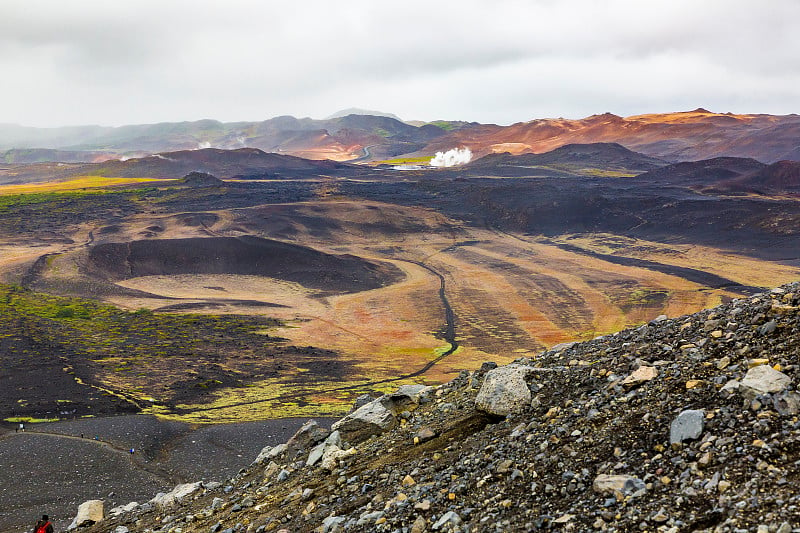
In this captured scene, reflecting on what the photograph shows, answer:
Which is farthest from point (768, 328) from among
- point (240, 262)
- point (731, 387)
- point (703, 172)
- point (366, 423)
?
point (703, 172)

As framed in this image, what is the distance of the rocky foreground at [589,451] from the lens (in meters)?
5.73

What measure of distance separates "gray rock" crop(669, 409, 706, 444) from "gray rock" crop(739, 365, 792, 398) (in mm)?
551

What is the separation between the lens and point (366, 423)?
471 inches

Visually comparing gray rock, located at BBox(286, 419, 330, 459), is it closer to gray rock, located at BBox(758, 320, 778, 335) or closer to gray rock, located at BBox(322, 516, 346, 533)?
gray rock, located at BBox(322, 516, 346, 533)

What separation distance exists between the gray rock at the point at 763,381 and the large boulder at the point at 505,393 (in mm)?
3396

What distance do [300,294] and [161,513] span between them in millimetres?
51199

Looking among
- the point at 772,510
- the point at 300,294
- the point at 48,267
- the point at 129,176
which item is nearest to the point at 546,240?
the point at 300,294

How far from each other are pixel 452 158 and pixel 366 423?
184 meters

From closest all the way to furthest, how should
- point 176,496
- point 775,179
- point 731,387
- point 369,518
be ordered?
point 731,387 → point 369,518 → point 176,496 → point 775,179

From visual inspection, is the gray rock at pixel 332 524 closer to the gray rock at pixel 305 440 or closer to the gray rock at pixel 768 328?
the gray rock at pixel 305 440

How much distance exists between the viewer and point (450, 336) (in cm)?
4834

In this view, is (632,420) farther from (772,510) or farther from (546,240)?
(546,240)

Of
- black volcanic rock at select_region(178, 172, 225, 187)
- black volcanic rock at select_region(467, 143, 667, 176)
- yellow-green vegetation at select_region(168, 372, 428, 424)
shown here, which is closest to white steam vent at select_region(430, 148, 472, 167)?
black volcanic rock at select_region(467, 143, 667, 176)

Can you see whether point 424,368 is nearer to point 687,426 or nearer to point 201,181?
point 687,426
